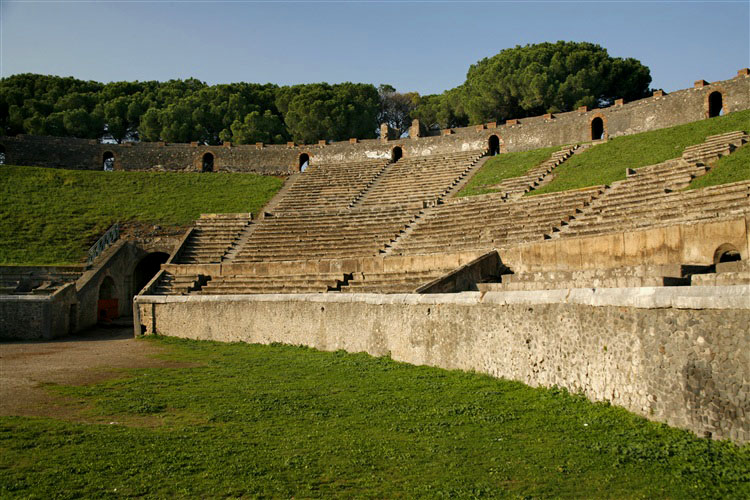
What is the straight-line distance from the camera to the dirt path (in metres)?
8.94

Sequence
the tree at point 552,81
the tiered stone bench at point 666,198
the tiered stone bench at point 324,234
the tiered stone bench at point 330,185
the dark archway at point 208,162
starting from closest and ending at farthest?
1. the tiered stone bench at point 666,198
2. the tiered stone bench at point 324,234
3. the tiered stone bench at point 330,185
4. the dark archway at point 208,162
5. the tree at point 552,81

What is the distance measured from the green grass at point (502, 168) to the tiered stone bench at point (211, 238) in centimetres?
1032

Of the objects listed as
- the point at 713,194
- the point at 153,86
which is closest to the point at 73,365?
the point at 713,194

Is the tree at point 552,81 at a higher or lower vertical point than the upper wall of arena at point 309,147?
higher

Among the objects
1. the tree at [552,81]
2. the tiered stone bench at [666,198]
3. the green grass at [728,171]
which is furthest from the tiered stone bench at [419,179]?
the tree at [552,81]

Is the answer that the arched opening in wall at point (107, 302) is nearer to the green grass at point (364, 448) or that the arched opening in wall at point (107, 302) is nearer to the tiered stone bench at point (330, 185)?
the tiered stone bench at point (330, 185)

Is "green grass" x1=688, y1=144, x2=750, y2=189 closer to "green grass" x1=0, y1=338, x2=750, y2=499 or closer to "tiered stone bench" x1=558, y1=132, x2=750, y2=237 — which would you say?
"tiered stone bench" x1=558, y1=132, x2=750, y2=237

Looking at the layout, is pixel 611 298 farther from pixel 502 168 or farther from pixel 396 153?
pixel 396 153

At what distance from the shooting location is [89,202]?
108 ft

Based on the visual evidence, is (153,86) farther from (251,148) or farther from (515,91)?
(515,91)

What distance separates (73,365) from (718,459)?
12209 mm

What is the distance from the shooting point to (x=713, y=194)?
53.1ft

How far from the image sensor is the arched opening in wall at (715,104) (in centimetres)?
2916

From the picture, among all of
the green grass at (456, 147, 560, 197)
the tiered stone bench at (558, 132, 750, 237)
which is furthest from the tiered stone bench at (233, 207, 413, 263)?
the tiered stone bench at (558, 132, 750, 237)
